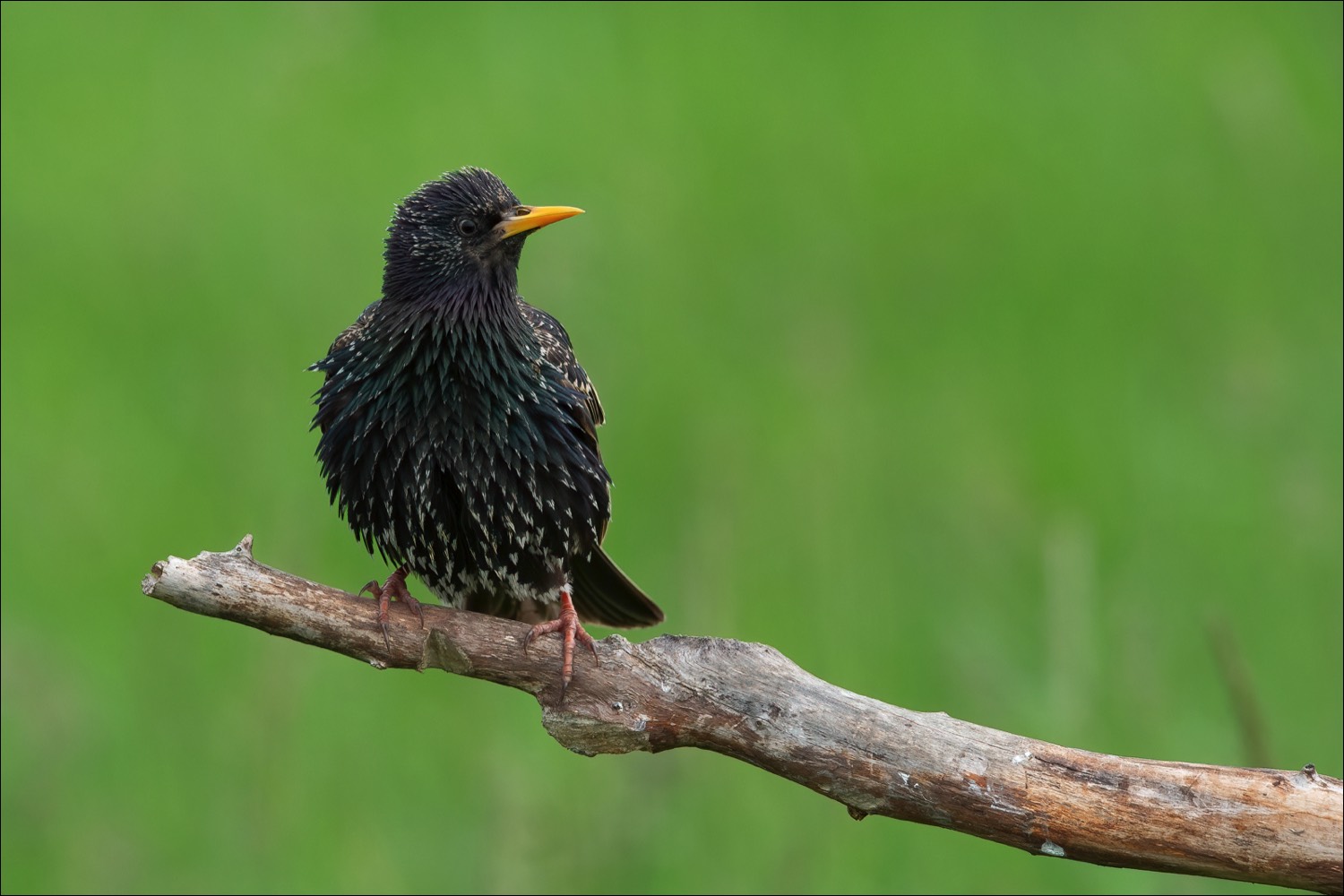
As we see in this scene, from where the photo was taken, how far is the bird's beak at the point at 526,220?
5.64m

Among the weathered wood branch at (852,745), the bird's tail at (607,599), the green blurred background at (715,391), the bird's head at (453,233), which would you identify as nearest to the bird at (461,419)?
the bird's head at (453,233)

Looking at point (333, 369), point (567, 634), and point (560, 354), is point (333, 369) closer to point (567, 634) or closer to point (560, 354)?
point (560, 354)

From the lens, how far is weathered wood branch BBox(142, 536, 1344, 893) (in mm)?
3898

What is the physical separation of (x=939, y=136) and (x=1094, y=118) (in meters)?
0.96

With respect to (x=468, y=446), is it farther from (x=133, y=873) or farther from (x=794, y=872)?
(x=133, y=873)

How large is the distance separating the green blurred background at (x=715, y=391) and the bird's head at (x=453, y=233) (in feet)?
6.09

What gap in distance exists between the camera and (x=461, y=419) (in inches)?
220

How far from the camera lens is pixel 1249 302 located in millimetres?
10461

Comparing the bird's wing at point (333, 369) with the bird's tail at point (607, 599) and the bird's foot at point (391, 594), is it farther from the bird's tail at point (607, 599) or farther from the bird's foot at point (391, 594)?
the bird's tail at point (607, 599)

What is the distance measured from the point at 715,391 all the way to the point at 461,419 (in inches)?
176

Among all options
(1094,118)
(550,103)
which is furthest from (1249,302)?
(550,103)

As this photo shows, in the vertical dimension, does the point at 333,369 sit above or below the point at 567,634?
above

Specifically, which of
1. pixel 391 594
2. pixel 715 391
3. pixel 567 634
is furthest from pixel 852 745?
pixel 715 391

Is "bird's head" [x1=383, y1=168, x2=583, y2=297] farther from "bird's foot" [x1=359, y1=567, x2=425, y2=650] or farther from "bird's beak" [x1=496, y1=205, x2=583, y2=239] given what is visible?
"bird's foot" [x1=359, y1=567, x2=425, y2=650]
